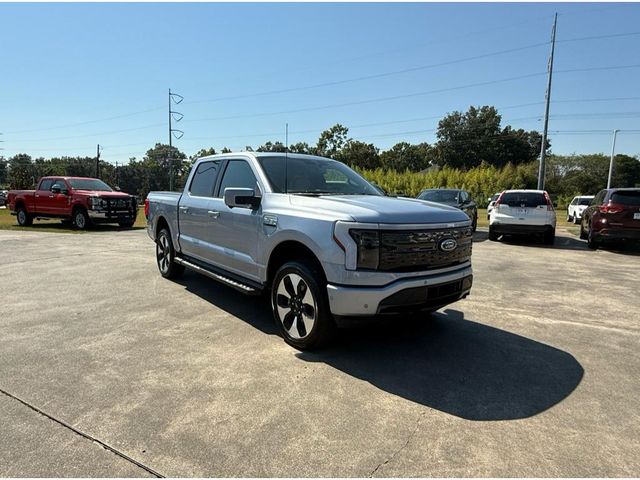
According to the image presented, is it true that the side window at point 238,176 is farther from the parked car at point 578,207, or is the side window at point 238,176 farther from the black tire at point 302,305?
the parked car at point 578,207

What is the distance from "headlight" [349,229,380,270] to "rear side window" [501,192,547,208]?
10821 mm

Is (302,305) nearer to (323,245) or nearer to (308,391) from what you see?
(323,245)

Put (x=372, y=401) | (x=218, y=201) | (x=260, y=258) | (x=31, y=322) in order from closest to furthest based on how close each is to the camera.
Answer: (x=372, y=401) → (x=260, y=258) → (x=31, y=322) → (x=218, y=201)

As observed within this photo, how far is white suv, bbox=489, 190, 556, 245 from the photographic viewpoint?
12727 mm

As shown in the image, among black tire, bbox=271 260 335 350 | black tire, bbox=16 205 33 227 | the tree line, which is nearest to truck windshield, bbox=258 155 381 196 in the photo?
black tire, bbox=271 260 335 350

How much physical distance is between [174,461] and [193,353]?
5.38 feet

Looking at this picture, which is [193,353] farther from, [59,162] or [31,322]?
[59,162]

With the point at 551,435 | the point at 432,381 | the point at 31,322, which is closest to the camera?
the point at 551,435

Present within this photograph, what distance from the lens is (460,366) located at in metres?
3.88

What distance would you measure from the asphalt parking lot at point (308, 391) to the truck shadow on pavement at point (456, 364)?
19 millimetres

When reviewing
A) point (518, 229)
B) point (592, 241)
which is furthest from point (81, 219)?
point (592, 241)

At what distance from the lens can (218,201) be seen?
5.56 metres

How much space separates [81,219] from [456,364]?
16.2 meters

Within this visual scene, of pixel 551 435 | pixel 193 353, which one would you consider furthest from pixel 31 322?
pixel 551 435
